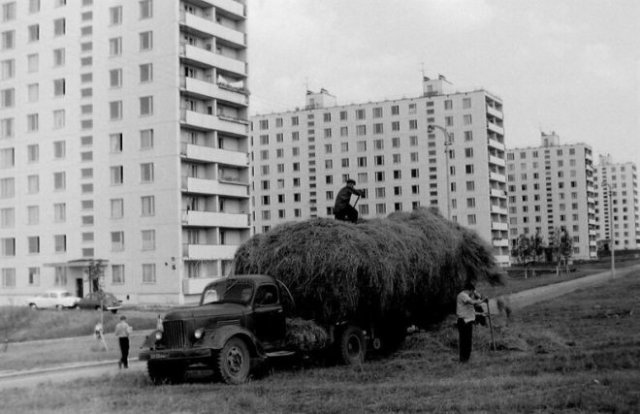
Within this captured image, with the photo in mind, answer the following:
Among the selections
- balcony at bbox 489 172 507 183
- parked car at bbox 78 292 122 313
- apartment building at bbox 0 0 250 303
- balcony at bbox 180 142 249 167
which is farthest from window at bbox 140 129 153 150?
balcony at bbox 489 172 507 183

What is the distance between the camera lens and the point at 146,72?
67.2 meters

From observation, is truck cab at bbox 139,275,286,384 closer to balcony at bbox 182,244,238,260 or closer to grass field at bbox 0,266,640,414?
grass field at bbox 0,266,640,414

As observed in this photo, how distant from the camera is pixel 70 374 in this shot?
2048 cm

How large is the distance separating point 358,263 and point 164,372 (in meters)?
4.59

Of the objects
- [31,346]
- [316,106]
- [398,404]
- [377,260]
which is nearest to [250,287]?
[377,260]

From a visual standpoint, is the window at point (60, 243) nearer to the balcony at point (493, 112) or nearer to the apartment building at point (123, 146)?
the apartment building at point (123, 146)

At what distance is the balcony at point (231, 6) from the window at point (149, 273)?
23710 millimetres

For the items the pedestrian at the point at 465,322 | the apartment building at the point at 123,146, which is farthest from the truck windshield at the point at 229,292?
the apartment building at the point at 123,146

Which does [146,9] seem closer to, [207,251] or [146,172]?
[146,172]

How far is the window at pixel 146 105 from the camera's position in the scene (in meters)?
66.8

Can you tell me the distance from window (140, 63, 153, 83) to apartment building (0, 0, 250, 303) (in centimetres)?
8

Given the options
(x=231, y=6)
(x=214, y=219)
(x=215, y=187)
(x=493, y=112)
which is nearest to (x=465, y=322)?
(x=214, y=219)

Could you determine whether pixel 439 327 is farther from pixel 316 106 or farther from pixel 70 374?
pixel 316 106

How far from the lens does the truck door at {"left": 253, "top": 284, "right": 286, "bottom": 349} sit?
1662 cm
